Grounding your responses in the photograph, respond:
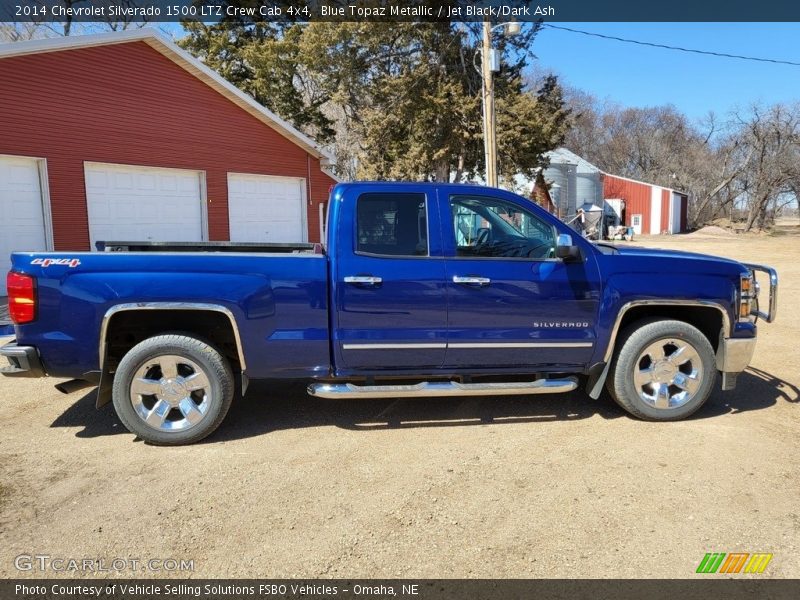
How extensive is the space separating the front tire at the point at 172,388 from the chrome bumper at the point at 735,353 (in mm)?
3800

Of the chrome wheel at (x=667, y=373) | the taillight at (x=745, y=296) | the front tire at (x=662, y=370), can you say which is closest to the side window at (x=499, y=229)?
the front tire at (x=662, y=370)

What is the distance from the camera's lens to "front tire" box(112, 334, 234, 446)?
4.16m

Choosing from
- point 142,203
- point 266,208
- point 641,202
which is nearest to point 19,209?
point 142,203

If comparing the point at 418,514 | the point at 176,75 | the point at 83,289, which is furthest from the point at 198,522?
the point at 176,75

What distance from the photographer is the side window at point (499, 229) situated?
14.8 ft

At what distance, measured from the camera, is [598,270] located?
4.46 meters

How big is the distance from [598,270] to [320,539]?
2780mm

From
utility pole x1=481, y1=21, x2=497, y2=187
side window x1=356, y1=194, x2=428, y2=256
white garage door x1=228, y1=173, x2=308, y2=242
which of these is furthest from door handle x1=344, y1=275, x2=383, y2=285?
white garage door x1=228, y1=173, x2=308, y2=242

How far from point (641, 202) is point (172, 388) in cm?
4551

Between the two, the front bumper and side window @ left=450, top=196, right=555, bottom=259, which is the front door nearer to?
side window @ left=450, top=196, right=555, bottom=259

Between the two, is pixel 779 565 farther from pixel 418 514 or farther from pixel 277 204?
pixel 277 204

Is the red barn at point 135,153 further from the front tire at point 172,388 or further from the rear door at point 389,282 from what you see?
the rear door at point 389,282

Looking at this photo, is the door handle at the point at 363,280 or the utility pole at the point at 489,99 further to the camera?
the utility pole at the point at 489,99

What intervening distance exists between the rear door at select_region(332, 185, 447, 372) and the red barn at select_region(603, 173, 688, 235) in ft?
139
